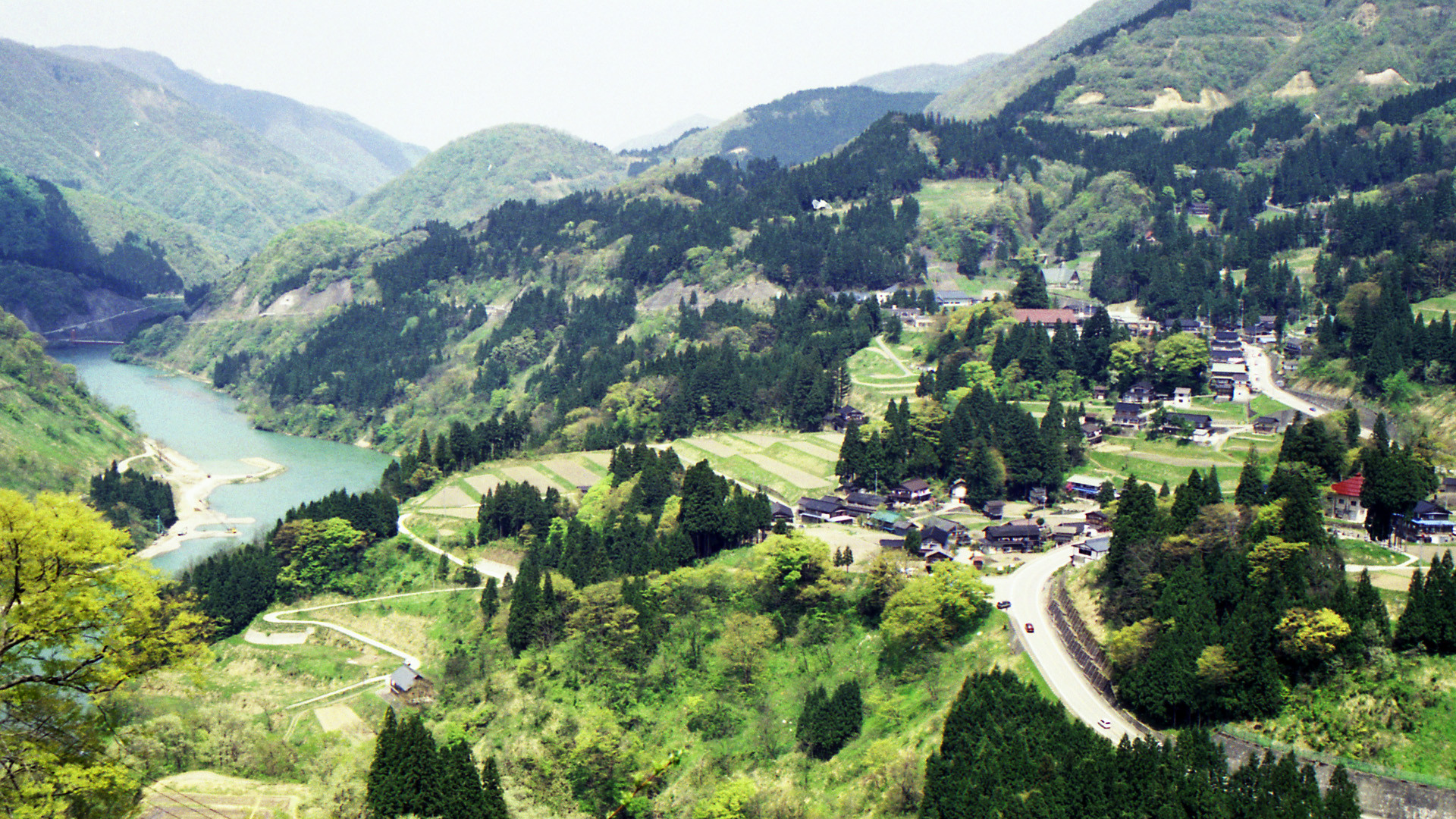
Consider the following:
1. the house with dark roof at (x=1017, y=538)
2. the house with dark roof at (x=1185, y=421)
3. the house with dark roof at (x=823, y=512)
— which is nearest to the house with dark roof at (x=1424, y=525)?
the house with dark roof at (x=1017, y=538)

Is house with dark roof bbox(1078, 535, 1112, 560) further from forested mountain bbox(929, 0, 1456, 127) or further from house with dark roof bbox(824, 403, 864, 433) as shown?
forested mountain bbox(929, 0, 1456, 127)

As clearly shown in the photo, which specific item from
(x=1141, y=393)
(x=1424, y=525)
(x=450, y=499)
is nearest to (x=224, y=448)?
(x=450, y=499)

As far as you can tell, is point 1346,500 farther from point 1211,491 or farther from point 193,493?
point 193,493

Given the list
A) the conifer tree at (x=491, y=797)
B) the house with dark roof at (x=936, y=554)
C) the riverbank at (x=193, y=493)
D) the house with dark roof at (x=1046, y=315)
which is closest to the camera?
the conifer tree at (x=491, y=797)

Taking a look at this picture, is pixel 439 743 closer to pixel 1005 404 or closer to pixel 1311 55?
pixel 1005 404

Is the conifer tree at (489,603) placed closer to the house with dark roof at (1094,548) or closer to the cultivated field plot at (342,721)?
the cultivated field plot at (342,721)

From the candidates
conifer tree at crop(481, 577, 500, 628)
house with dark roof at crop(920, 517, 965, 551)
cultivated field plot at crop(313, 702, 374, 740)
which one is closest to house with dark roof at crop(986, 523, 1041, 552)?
house with dark roof at crop(920, 517, 965, 551)
